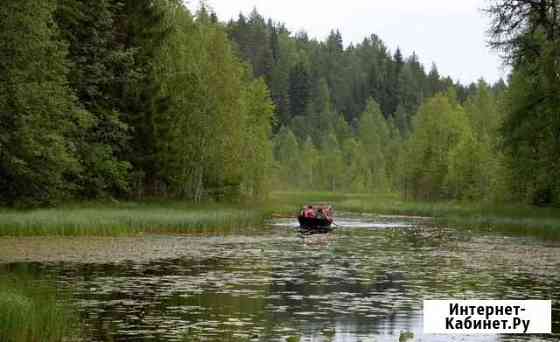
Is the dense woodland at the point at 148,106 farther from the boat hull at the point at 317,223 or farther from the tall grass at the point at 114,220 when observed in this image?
the boat hull at the point at 317,223

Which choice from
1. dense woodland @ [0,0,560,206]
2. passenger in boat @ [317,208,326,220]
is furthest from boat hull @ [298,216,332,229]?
dense woodland @ [0,0,560,206]

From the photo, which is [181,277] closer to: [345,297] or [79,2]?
[345,297]

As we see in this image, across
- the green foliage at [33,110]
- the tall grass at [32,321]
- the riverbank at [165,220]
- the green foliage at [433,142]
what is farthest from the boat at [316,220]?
the green foliage at [433,142]

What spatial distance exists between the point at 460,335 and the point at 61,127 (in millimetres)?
35294

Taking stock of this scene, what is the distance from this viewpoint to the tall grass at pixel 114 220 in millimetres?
40688

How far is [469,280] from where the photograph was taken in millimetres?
27812

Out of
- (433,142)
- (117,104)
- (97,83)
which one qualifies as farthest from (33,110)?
(433,142)

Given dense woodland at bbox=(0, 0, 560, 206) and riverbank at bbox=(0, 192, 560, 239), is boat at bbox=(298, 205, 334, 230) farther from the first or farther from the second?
dense woodland at bbox=(0, 0, 560, 206)

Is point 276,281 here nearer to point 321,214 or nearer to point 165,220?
point 165,220

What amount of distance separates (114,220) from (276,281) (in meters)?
20.1

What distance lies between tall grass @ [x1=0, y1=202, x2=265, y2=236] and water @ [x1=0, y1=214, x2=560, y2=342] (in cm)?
210

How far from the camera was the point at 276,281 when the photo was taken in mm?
27047

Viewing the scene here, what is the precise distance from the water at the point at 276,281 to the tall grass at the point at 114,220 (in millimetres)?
2098

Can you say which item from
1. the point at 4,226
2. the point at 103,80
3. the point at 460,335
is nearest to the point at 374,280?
the point at 460,335
